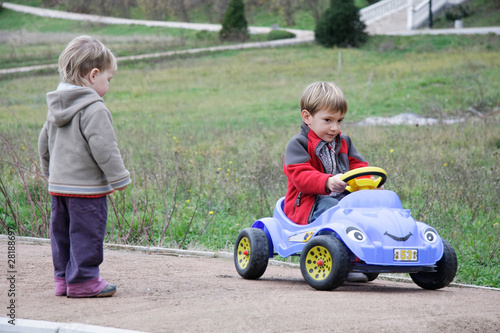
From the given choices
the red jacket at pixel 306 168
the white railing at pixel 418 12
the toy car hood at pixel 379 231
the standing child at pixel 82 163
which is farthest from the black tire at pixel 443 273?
the white railing at pixel 418 12

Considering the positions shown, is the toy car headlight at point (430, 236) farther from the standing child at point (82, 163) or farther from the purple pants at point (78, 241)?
the purple pants at point (78, 241)

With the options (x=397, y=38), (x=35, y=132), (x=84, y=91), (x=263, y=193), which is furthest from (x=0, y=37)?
(x=397, y=38)

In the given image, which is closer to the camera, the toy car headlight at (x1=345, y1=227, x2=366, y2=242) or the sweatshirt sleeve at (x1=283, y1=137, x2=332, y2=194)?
the toy car headlight at (x1=345, y1=227, x2=366, y2=242)

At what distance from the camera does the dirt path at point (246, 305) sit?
3.06m

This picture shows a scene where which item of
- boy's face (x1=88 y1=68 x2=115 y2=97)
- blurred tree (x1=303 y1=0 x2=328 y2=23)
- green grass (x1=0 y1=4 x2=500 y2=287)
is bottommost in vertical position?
green grass (x1=0 y1=4 x2=500 y2=287)

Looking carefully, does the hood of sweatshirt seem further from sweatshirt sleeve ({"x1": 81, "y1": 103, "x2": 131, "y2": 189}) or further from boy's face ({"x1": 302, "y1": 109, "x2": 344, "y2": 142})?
boy's face ({"x1": 302, "y1": 109, "x2": 344, "y2": 142})

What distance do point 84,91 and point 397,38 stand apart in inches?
1253

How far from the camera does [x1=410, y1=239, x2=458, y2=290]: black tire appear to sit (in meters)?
4.18

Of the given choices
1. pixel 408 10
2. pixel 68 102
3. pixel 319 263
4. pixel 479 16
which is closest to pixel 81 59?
pixel 68 102

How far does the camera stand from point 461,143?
11297mm

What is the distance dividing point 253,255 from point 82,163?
1.63 metres

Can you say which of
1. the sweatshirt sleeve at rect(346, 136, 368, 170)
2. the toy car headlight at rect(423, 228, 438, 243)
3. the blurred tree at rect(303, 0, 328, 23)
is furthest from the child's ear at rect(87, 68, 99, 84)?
the blurred tree at rect(303, 0, 328, 23)

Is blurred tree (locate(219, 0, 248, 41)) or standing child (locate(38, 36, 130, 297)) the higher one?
blurred tree (locate(219, 0, 248, 41))

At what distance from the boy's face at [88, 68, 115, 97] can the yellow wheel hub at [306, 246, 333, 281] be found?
73.7 inches
